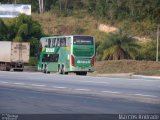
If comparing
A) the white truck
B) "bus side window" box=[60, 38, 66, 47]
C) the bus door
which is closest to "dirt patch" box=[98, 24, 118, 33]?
the white truck

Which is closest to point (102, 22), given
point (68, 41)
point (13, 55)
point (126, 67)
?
point (13, 55)

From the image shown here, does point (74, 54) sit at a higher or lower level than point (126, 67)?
higher

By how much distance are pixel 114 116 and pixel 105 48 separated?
157 ft

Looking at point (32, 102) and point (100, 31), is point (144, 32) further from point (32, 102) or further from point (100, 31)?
point (32, 102)

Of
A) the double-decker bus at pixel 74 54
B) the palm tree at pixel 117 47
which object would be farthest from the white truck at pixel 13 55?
the double-decker bus at pixel 74 54

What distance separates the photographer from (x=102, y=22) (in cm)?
8500

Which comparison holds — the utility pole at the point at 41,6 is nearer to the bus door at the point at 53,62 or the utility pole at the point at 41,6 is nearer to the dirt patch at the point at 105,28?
the dirt patch at the point at 105,28

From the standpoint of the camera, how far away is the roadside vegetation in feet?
207

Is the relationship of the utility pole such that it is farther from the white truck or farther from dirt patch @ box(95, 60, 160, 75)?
dirt patch @ box(95, 60, 160, 75)

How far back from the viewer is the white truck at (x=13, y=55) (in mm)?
60750

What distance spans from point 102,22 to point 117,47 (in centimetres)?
2320

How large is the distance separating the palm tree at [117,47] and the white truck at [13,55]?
825 cm

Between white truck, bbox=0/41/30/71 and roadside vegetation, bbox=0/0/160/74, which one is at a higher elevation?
roadside vegetation, bbox=0/0/160/74

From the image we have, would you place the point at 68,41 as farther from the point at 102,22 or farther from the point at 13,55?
the point at 102,22
